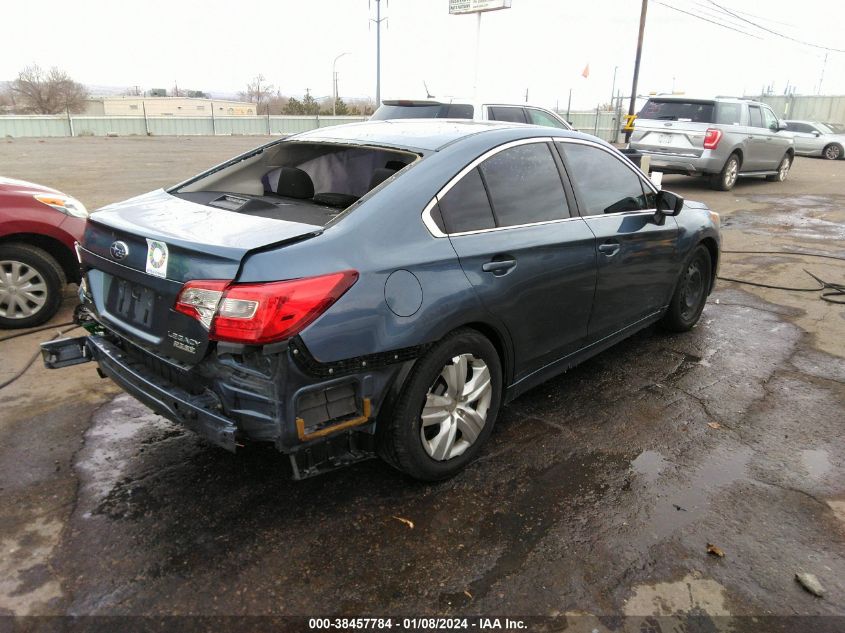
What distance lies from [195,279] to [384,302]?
74 cm

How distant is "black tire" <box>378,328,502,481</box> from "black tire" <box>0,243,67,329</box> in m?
3.66

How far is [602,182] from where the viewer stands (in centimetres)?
399

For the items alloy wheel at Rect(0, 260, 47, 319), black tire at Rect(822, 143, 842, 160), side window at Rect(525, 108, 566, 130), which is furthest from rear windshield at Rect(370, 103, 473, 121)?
black tire at Rect(822, 143, 842, 160)

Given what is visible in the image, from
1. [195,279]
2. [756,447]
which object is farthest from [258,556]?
[756,447]

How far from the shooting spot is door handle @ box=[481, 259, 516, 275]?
2953 mm

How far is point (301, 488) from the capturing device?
301 cm

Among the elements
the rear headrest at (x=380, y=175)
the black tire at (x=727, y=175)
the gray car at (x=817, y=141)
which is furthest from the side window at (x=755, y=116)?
the gray car at (x=817, y=141)

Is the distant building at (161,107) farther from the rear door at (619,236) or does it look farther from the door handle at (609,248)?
the door handle at (609,248)

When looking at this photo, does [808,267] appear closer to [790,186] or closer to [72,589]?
[72,589]

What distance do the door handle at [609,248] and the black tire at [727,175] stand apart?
35.9 ft

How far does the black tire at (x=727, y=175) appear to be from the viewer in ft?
43.7

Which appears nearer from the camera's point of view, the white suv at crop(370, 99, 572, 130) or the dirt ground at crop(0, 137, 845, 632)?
the dirt ground at crop(0, 137, 845, 632)

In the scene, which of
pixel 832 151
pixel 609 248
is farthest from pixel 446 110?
pixel 832 151

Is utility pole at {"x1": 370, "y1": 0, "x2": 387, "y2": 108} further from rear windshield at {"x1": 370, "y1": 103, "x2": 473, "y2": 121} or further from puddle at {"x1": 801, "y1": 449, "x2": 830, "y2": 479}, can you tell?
puddle at {"x1": 801, "y1": 449, "x2": 830, "y2": 479}
